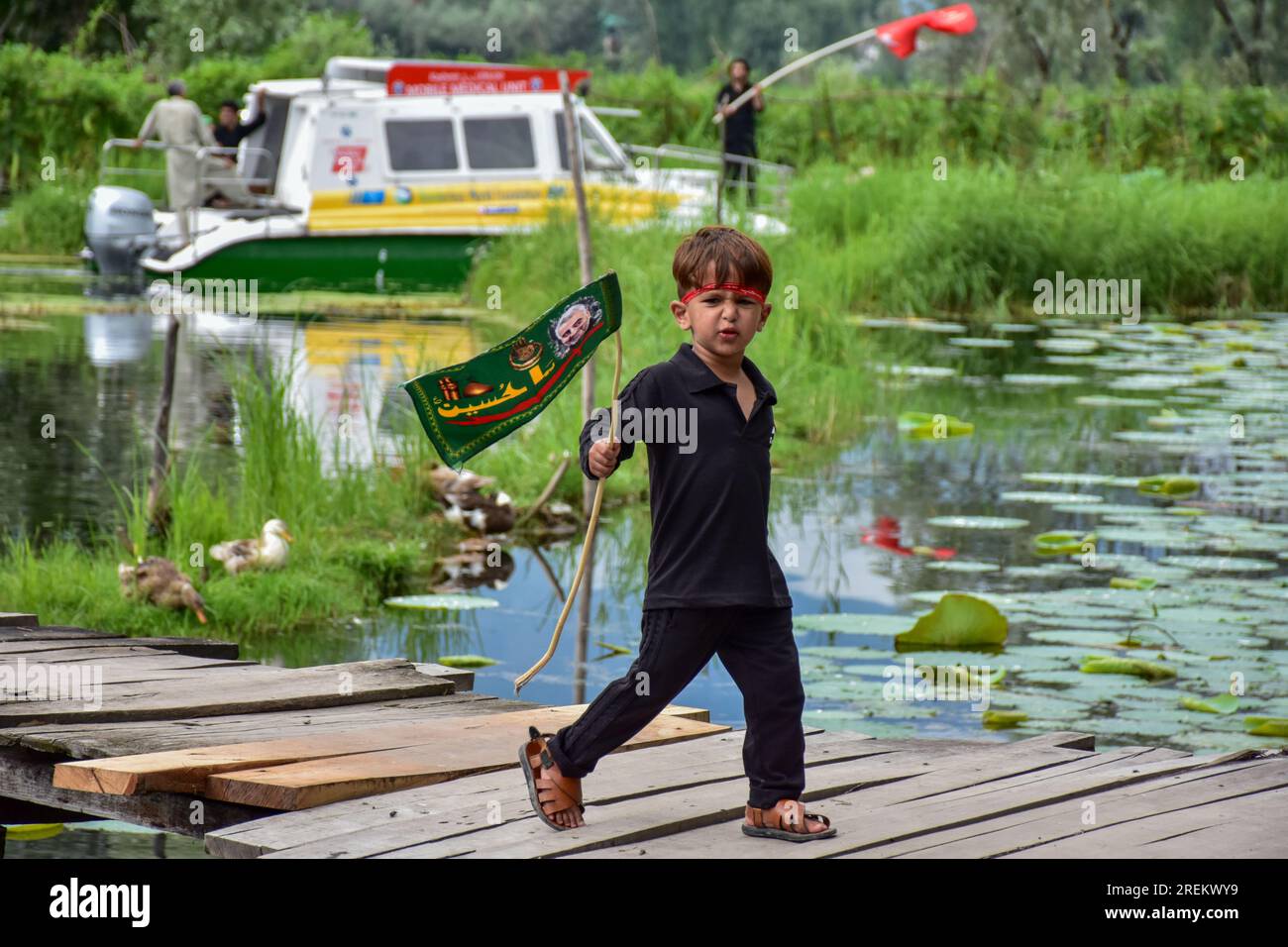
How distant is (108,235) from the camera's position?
16.7 m

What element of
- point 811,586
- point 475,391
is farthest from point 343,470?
point 475,391

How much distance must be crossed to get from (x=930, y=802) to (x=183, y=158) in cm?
1479

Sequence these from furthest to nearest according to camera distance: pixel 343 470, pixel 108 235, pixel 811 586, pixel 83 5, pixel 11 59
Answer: pixel 83 5 < pixel 11 59 < pixel 108 235 < pixel 343 470 < pixel 811 586

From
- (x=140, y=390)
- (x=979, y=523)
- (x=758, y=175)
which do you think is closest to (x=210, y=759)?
(x=979, y=523)

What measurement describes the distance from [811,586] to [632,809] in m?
3.89

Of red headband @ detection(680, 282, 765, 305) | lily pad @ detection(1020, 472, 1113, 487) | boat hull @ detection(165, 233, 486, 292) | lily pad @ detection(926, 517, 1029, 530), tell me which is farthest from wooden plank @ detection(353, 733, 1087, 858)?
boat hull @ detection(165, 233, 486, 292)

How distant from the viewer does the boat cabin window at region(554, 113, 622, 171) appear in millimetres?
17344

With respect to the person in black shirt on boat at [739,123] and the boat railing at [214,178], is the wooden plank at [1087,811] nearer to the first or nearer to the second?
the boat railing at [214,178]

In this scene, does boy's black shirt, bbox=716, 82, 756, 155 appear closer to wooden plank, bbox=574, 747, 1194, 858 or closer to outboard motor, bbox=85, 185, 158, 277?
outboard motor, bbox=85, 185, 158, 277

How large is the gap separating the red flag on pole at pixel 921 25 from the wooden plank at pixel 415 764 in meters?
9.09

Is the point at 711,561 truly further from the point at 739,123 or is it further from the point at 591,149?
the point at 739,123
